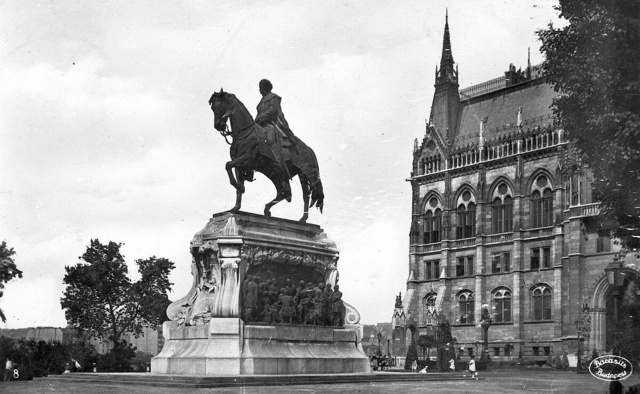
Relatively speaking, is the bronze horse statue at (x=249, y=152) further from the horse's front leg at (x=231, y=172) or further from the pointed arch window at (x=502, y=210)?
the pointed arch window at (x=502, y=210)

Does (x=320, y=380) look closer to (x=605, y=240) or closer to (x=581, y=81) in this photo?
(x=581, y=81)

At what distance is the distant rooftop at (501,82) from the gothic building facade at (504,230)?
19cm

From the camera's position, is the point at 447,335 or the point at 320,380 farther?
the point at 447,335

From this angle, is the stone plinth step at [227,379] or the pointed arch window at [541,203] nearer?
the stone plinth step at [227,379]

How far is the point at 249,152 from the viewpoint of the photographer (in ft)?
78.0

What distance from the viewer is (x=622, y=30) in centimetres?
1980

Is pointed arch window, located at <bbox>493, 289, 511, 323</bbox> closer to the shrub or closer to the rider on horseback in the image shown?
the shrub

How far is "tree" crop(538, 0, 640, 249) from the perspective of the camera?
20.0m

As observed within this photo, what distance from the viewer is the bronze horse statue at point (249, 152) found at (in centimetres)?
2367

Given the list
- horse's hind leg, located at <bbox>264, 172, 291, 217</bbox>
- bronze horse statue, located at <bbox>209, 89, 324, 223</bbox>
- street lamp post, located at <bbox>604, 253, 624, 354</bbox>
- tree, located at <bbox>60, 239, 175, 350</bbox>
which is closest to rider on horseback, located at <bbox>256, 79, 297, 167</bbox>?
bronze horse statue, located at <bbox>209, 89, 324, 223</bbox>

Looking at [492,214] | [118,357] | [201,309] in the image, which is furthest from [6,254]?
[492,214]

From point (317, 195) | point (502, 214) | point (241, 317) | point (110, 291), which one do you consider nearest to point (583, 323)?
point (502, 214)

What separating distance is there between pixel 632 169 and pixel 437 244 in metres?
57.8

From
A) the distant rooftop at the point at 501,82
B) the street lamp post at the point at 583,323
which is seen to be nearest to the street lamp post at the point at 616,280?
the street lamp post at the point at 583,323
